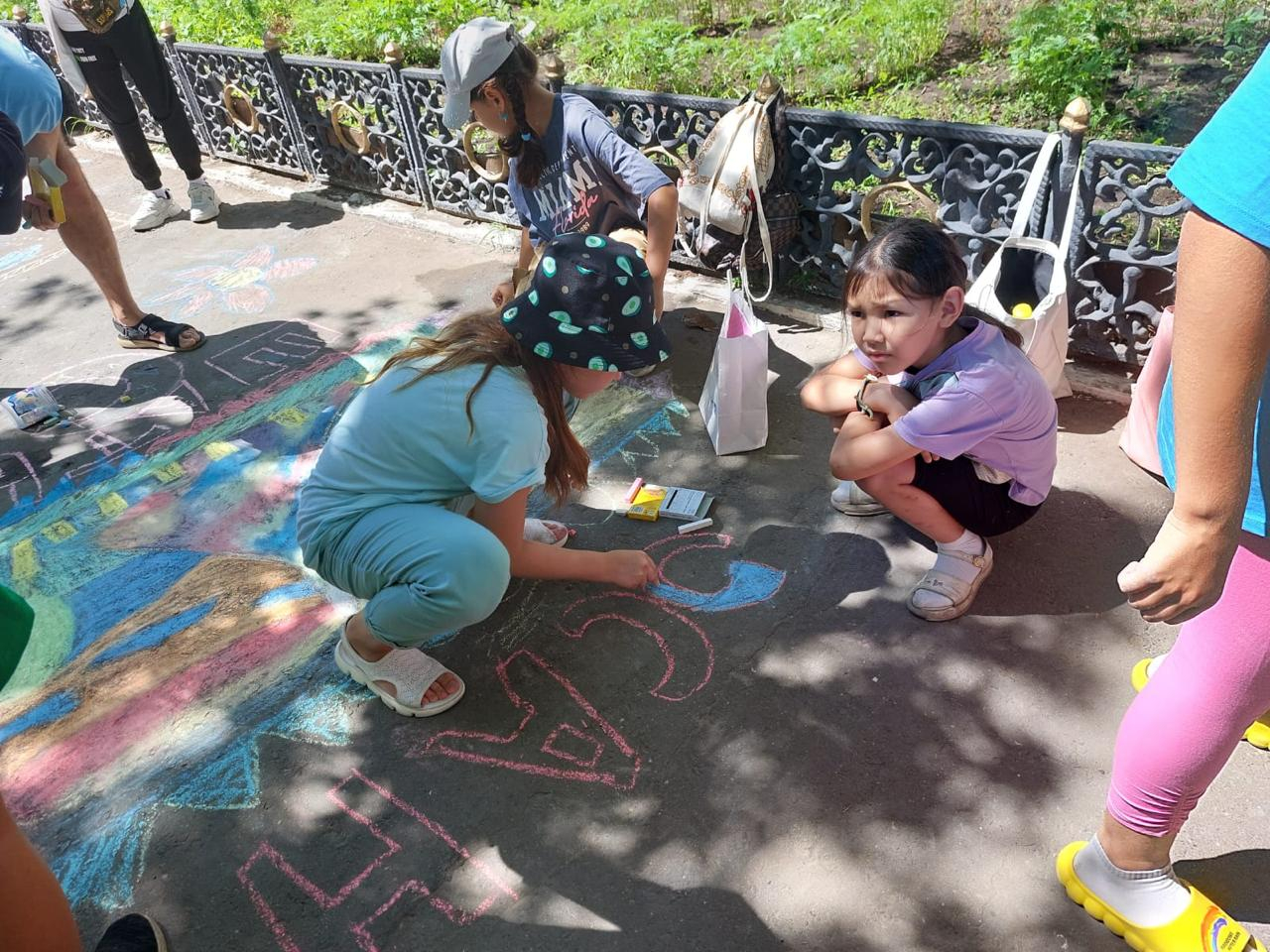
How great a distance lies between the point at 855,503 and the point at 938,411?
2.46ft

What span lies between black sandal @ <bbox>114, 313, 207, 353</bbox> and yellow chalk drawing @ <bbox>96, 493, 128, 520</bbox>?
1.22 metres

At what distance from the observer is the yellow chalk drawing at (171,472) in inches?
143

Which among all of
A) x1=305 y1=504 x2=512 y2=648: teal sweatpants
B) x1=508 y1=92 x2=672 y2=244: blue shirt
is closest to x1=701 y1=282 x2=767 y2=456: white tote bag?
x1=508 y1=92 x2=672 y2=244: blue shirt

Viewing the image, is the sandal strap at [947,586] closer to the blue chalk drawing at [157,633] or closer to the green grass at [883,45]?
the blue chalk drawing at [157,633]

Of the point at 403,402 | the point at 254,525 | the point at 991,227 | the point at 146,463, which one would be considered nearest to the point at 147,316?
the point at 146,463

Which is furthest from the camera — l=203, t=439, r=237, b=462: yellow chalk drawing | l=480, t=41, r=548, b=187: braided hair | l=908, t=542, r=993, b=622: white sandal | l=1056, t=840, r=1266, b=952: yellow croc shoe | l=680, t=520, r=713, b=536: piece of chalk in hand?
l=203, t=439, r=237, b=462: yellow chalk drawing

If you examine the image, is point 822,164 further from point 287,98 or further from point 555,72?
point 287,98

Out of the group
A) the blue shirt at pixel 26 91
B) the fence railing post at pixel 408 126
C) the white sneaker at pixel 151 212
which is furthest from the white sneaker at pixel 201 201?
the blue shirt at pixel 26 91

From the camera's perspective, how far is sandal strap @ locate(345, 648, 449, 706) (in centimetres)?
249

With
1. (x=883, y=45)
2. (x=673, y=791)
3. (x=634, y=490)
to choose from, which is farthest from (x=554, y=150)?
(x=883, y=45)

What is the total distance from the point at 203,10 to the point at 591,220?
261 inches

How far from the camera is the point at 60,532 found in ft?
11.1

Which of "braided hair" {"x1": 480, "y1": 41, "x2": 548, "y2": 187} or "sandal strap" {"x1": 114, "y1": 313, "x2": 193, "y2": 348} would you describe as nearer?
"braided hair" {"x1": 480, "y1": 41, "x2": 548, "y2": 187}

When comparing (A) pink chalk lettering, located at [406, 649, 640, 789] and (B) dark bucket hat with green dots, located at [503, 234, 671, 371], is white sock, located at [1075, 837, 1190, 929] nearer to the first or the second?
(A) pink chalk lettering, located at [406, 649, 640, 789]
